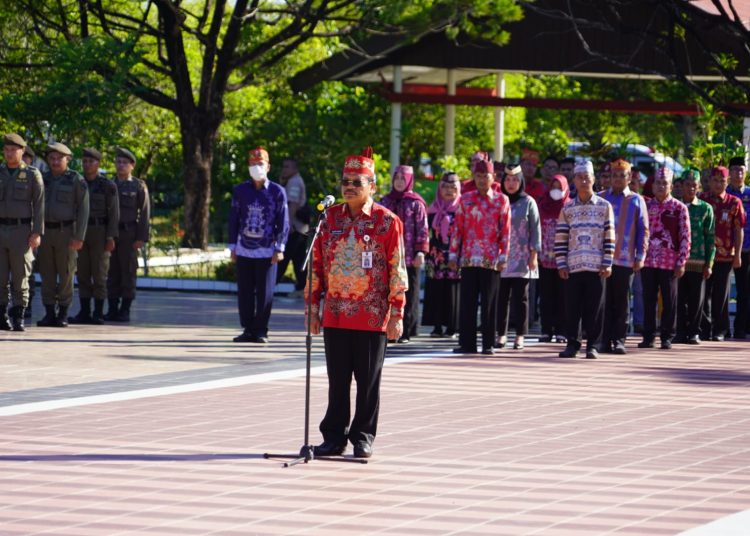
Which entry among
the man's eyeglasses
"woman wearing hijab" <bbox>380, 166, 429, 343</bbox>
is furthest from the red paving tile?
"woman wearing hijab" <bbox>380, 166, 429, 343</bbox>

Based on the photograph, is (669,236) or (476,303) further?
(669,236)

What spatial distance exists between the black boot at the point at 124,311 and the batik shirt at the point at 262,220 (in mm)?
2933

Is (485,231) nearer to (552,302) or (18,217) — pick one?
(552,302)

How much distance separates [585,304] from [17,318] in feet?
19.3

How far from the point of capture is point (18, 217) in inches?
626

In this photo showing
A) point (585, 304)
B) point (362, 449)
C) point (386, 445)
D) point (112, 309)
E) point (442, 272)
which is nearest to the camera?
point (362, 449)

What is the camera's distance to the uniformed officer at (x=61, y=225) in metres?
16.5


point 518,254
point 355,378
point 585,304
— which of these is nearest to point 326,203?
point 355,378

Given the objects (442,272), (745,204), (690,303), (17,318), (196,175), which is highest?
(196,175)

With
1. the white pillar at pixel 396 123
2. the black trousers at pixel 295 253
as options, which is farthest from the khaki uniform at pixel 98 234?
the white pillar at pixel 396 123

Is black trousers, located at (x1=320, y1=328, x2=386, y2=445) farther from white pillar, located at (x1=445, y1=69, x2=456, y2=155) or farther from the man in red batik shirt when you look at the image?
white pillar, located at (x1=445, y1=69, x2=456, y2=155)

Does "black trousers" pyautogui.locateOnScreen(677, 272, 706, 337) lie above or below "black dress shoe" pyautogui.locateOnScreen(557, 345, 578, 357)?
above

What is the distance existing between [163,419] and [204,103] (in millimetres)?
19331

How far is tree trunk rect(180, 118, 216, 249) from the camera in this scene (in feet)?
95.9
